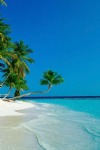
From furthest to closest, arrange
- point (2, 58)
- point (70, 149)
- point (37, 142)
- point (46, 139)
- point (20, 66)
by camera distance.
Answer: point (20, 66) < point (2, 58) < point (46, 139) < point (37, 142) < point (70, 149)

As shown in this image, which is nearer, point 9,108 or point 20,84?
point 9,108

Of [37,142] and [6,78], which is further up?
[6,78]

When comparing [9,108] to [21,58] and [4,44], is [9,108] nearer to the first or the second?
[4,44]

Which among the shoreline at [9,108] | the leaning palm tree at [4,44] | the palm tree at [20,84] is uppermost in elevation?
the leaning palm tree at [4,44]

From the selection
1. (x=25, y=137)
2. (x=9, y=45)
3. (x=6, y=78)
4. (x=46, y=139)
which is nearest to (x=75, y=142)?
(x=46, y=139)

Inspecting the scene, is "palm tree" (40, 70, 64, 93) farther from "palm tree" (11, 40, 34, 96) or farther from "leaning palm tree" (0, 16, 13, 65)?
"leaning palm tree" (0, 16, 13, 65)

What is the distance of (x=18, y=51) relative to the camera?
103 feet

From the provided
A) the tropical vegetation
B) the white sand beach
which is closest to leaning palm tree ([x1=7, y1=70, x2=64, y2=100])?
the tropical vegetation

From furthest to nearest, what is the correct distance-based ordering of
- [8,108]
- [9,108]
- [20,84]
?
[20,84] → [9,108] → [8,108]

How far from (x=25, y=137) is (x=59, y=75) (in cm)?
2479

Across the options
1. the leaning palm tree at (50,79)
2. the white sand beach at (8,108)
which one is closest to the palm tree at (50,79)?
the leaning palm tree at (50,79)

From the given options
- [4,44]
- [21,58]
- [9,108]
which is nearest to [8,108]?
[9,108]

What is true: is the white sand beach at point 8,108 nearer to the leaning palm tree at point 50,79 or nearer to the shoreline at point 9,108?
the shoreline at point 9,108

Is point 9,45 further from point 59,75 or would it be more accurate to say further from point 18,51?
point 59,75
